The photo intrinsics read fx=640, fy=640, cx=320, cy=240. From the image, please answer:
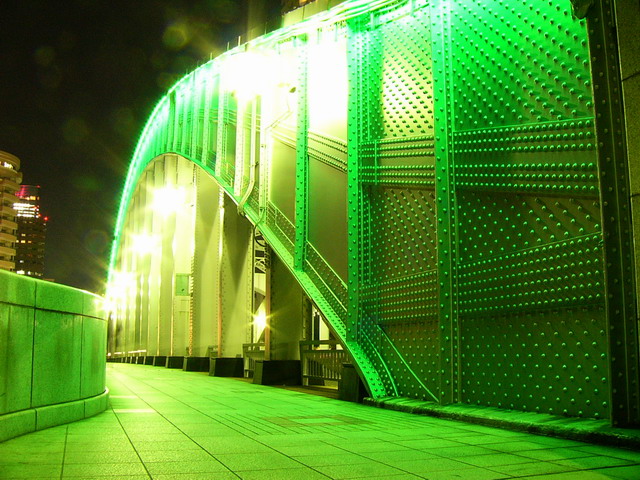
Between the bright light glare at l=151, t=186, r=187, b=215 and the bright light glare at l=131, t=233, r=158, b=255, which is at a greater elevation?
the bright light glare at l=151, t=186, r=187, b=215

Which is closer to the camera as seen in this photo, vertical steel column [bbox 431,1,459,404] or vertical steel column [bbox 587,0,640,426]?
vertical steel column [bbox 587,0,640,426]

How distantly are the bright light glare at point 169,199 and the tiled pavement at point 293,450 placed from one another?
1967cm

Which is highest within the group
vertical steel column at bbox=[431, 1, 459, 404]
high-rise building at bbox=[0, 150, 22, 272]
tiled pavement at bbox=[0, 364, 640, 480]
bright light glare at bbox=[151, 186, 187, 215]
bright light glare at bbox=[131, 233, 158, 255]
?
high-rise building at bbox=[0, 150, 22, 272]

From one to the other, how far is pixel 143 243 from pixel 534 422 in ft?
101

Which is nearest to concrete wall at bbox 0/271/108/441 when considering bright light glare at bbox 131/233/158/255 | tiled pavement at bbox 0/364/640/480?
tiled pavement at bbox 0/364/640/480

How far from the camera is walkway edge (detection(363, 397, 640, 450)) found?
5.47 m

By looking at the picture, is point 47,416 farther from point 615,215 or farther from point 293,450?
point 615,215

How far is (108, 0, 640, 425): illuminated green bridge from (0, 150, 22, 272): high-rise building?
86.0 metres

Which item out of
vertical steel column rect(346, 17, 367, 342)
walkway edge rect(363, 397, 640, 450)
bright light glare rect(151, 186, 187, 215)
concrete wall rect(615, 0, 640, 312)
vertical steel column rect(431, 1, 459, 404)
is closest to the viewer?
concrete wall rect(615, 0, 640, 312)

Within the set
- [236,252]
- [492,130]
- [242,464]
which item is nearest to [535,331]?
[492,130]

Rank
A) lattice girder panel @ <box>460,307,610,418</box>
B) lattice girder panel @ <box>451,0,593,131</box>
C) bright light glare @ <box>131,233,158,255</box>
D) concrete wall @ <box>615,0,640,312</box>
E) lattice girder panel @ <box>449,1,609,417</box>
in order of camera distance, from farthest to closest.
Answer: bright light glare @ <box>131,233,158,255</box> → lattice girder panel @ <box>451,0,593,131</box> → lattice girder panel @ <box>449,1,609,417</box> → lattice girder panel @ <box>460,307,610,418</box> → concrete wall @ <box>615,0,640,312</box>

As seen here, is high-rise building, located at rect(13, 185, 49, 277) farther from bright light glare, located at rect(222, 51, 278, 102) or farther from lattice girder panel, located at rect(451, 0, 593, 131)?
lattice girder panel, located at rect(451, 0, 593, 131)

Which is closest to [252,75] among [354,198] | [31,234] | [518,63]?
[354,198]

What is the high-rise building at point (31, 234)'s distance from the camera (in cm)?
16475
